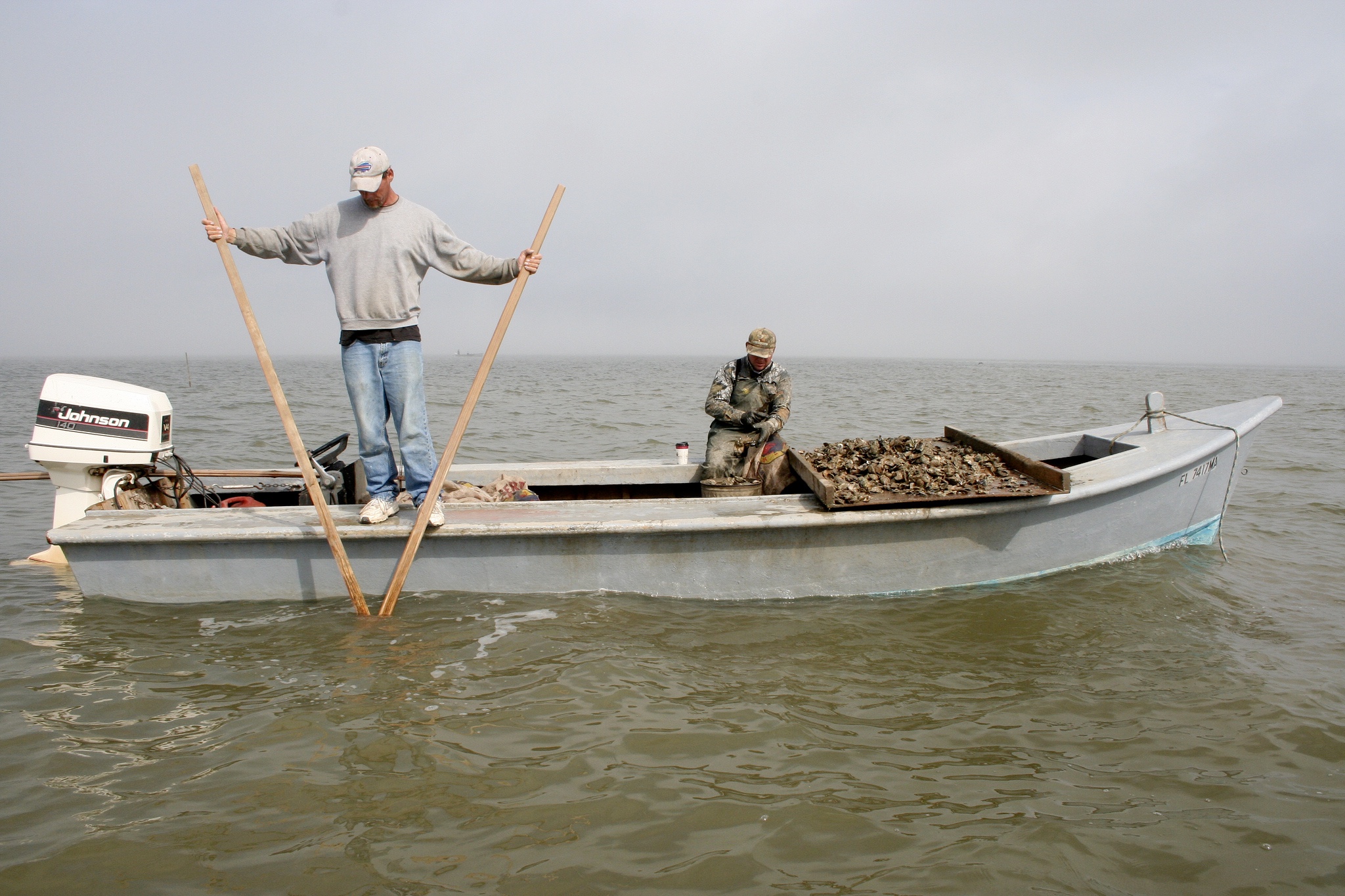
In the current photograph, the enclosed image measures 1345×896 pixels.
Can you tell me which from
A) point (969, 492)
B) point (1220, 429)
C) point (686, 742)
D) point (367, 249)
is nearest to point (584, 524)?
point (686, 742)

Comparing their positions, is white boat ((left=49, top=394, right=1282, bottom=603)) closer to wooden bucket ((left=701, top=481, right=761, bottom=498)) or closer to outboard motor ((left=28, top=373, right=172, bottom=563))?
outboard motor ((left=28, top=373, right=172, bottom=563))

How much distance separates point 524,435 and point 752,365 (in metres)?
10.1

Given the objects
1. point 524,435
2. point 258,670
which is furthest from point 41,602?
point 524,435

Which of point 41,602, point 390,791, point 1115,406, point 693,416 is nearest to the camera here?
point 390,791

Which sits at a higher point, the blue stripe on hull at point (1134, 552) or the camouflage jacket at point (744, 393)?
the camouflage jacket at point (744, 393)

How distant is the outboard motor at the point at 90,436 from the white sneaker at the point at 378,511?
61.0 inches

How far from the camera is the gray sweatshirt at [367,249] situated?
425 cm

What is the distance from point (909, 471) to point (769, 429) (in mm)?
1207

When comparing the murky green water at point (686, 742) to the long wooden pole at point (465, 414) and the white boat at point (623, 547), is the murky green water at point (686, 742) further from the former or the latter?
the long wooden pole at point (465, 414)

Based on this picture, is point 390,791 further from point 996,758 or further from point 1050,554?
point 1050,554

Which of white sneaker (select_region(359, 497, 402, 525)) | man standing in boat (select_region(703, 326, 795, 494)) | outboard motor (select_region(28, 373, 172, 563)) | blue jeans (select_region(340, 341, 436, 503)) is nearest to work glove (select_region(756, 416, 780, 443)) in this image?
man standing in boat (select_region(703, 326, 795, 494))

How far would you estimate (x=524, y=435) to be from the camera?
614 inches

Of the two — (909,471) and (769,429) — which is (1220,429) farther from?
(769,429)

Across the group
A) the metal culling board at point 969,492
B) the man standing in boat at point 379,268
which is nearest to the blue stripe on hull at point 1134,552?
the metal culling board at point 969,492
